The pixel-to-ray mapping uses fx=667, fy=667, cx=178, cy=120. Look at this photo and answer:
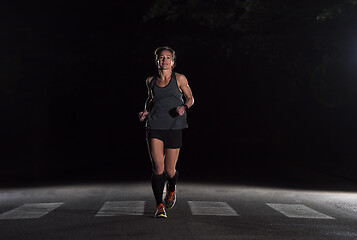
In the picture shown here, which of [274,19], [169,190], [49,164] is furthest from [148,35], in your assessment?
[169,190]

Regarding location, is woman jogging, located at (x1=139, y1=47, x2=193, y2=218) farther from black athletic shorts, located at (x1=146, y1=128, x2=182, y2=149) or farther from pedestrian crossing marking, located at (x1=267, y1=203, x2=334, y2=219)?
pedestrian crossing marking, located at (x1=267, y1=203, x2=334, y2=219)

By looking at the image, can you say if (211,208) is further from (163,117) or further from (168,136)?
(163,117)

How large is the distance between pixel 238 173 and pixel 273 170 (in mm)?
1924

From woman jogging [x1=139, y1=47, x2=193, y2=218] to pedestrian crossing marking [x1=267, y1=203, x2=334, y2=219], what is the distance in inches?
75.5

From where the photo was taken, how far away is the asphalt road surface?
23.7 feet

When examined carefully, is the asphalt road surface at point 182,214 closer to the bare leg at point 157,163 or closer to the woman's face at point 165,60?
the bare leg at point 157,163

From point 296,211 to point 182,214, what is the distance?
1.83 m

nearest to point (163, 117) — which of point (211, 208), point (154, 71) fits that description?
point (211, 208)

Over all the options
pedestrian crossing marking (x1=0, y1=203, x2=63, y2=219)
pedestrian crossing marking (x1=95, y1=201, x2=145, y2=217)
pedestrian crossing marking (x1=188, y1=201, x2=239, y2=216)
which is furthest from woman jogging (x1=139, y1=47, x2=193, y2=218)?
pedestrian crossing marking (x1=0, y1=203, x2=63, y2=219)

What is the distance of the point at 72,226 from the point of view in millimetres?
7824

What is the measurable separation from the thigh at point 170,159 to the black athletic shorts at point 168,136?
0.26ft

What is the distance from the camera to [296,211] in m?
9.63

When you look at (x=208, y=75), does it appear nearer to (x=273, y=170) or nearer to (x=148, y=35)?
(x=148, y=35)

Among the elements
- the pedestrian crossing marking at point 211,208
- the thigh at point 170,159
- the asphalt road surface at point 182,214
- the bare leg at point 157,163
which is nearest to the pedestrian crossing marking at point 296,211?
the asphalt road surface at point 182,214
